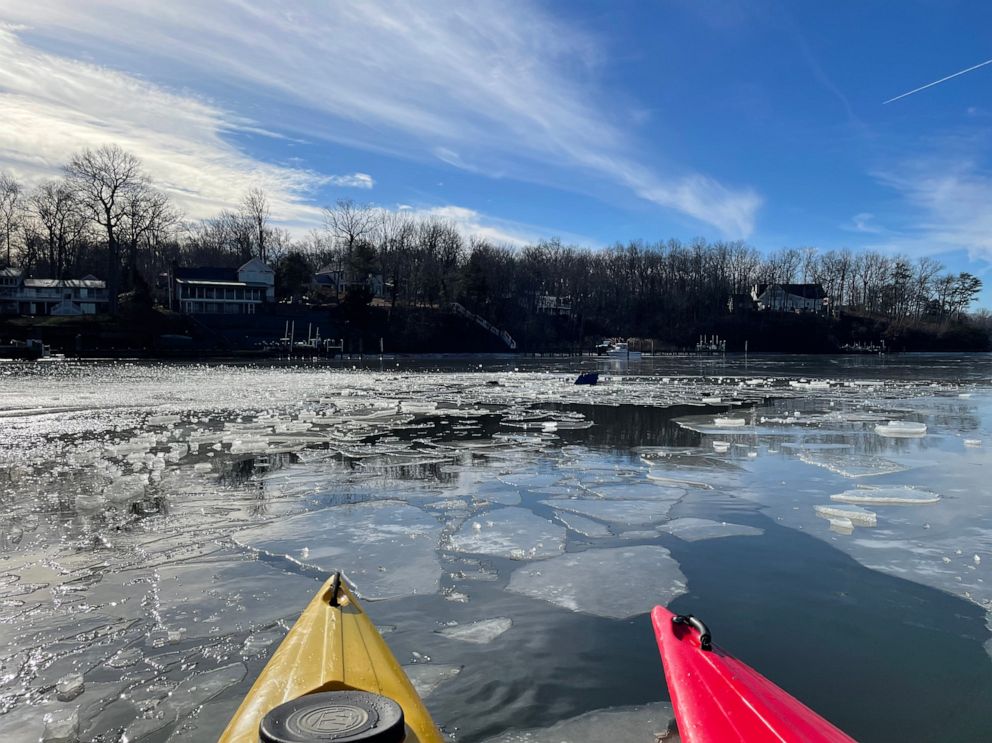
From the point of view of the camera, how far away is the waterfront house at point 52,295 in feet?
221

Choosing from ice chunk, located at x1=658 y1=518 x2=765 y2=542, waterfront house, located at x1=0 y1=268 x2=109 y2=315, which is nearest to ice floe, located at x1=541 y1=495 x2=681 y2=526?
ice chunk, located at x1=658 y1=518 x2=765 y2=542

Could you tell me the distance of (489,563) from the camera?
5465mm

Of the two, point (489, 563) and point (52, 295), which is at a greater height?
point (52, 295)

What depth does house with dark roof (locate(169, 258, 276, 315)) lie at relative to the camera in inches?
2773

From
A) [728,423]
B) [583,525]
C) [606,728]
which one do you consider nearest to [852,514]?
[583,525]

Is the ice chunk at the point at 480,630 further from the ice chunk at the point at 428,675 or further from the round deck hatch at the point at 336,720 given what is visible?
the round deck hatch at the point at 336,720

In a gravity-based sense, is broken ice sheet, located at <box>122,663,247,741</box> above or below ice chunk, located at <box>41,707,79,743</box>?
above

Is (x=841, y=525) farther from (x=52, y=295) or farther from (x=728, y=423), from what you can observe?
(x=52, y=295)

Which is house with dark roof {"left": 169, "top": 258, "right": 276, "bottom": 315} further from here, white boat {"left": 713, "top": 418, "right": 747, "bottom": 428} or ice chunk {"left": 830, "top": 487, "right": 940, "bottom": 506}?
ice chunk {"left": 830, "top": 487, "right": 940, "bottom": 506}

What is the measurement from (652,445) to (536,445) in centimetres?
202

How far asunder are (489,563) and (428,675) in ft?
6.09

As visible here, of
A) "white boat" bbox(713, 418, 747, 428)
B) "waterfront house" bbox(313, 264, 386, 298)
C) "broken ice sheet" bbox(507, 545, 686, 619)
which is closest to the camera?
"broken ice sheet" bbox(507, 545, 686, 619)

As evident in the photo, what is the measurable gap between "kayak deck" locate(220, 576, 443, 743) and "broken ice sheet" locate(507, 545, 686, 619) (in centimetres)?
173

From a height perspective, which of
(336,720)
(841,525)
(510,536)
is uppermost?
(336,720)
